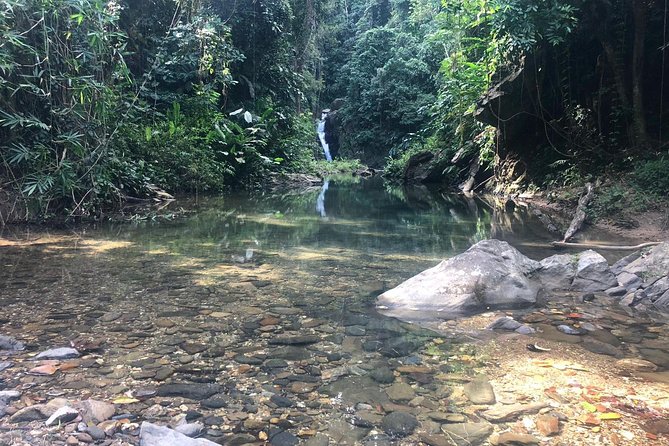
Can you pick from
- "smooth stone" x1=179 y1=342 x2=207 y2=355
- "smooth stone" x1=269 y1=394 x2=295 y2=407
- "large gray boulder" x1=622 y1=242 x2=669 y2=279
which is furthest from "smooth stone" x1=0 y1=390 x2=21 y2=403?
"large gray boulder" x1=622 y1=242 x2=669 y2=279

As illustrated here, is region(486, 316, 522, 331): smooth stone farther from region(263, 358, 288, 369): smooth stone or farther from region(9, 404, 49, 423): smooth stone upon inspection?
region(9, 404, 49, 423): smooth stone

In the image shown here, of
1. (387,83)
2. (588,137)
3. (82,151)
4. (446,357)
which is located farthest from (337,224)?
(387,83)

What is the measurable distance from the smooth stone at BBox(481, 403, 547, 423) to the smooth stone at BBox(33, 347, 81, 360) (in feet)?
7.91

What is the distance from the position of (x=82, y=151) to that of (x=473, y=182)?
13825 millimetres

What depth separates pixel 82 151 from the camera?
7.58m

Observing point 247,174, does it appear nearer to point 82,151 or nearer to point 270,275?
point 82,151

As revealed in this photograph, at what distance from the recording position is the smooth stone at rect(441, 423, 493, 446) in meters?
2.27

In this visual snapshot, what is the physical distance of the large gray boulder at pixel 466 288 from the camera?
4191 millimetres

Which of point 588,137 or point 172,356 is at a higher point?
point 588,137

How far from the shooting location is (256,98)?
17.8 meters

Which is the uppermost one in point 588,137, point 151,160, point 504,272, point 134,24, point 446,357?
point 134,24

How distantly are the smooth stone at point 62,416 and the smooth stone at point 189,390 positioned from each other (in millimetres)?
425

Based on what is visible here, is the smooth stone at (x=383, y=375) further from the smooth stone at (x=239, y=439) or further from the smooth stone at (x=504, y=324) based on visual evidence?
the smooth stone at (x=504, y=324)

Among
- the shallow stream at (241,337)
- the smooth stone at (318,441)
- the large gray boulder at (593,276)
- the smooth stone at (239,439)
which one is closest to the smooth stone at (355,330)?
the shallow stream at (241,337)
